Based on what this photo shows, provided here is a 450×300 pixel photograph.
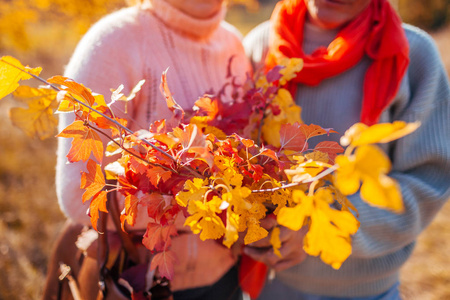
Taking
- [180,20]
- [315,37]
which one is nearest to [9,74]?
[180,20]

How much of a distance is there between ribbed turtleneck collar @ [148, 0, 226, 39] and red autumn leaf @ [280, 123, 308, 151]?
2.28ft

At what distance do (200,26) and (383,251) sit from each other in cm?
105

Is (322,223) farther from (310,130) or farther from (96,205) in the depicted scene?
(96,205)

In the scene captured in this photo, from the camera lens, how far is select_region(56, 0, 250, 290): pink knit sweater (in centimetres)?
99

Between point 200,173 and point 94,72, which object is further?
point 94,72

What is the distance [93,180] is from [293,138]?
0.38 m

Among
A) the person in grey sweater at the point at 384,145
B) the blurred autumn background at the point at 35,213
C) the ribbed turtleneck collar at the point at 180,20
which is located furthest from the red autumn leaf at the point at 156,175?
the blurred autumn background at the point at 35,213

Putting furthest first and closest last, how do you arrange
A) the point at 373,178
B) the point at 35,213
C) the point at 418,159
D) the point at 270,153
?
the point at 35,213
the point at 418,159
the point at 270,153
the point at 373,178

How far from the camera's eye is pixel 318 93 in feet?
4.40

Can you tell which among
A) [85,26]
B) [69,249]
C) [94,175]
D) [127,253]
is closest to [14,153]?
[85,26]

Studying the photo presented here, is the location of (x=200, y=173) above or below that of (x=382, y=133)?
below

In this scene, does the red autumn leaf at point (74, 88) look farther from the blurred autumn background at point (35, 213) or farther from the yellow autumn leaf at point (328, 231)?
the blurred autumn background at point (35, 213)

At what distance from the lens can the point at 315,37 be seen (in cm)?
140

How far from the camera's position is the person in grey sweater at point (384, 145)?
120 centimetres
